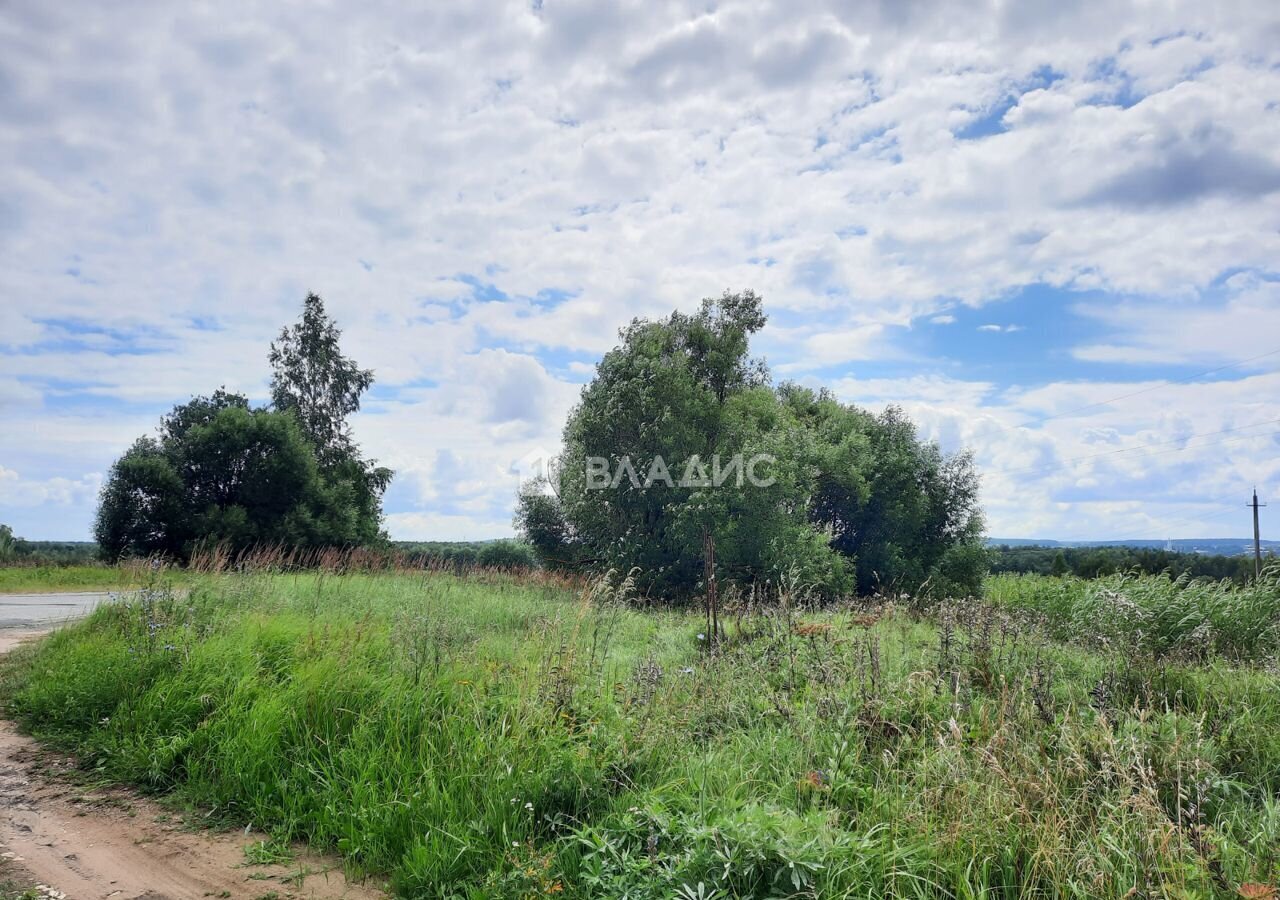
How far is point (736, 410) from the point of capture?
86.6 ft

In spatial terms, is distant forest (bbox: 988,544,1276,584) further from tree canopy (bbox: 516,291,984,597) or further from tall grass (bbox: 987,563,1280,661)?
tall grass (bbox: 987,563,1280,661)

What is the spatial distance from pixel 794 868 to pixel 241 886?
10.1 feet

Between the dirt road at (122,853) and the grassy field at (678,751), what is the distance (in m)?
0.22

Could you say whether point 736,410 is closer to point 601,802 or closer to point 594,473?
point 594,473

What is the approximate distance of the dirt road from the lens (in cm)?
424

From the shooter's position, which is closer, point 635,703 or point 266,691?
point 635,703

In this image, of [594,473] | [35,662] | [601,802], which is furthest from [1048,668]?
[594,473]

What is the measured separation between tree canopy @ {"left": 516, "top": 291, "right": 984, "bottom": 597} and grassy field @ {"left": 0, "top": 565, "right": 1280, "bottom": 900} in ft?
37.7

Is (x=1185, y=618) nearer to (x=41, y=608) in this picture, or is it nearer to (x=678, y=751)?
(x=678, y=751)

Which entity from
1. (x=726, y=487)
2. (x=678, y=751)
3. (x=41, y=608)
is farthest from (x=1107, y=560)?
(x=41, y=608)

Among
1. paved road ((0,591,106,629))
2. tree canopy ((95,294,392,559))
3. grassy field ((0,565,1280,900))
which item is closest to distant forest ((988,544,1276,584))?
tree canopy ((95,294,392,559))

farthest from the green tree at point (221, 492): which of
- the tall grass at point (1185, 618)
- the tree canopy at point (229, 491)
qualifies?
the tall grass at point (1185, 618)

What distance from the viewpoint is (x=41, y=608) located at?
14.4 meters

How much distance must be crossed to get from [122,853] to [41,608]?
12.6 metres
